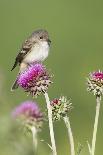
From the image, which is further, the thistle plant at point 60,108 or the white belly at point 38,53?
the white belly at point 38,53

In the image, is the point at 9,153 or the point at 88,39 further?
the point at 88,39

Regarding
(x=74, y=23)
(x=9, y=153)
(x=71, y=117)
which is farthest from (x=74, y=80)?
(x=9, y=153)

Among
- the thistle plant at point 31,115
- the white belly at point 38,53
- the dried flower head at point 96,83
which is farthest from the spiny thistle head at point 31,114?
the white belly at point 38,53

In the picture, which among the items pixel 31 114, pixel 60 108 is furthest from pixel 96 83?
pixel 31 114

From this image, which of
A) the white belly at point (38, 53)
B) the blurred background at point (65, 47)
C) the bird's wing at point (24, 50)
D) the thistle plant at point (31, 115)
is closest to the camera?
the thistle plant at point (31, 115)

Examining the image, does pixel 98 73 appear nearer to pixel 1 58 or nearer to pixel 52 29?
pixel 1 58

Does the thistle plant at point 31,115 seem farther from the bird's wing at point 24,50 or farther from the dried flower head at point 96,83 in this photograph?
the bird's wing at point 24,50
